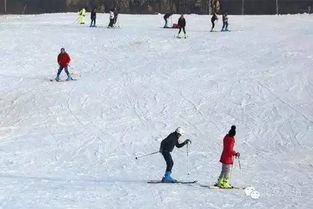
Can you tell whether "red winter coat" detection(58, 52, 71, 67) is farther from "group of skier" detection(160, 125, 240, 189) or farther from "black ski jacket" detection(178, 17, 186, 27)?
"group of skier" detection(160, 125, 240, 189)

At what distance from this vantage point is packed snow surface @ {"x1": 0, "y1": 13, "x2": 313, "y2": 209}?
558 inches

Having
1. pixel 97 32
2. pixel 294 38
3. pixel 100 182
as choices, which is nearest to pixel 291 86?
pixel 294 38

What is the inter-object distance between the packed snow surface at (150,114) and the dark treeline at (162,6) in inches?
904

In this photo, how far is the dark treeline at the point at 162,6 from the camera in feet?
208

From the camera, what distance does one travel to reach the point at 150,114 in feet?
75.7

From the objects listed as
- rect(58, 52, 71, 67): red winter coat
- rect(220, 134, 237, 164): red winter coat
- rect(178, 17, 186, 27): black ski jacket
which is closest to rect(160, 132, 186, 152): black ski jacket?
rect(220, 134, 237, 164): red winter coat

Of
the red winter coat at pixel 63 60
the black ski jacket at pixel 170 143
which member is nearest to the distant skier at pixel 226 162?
the black ski jacket at pixel 170 143

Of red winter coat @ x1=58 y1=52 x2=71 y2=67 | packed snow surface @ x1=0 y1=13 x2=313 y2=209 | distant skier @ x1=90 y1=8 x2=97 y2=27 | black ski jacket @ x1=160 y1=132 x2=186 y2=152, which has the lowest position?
packed snow surface @ x1=0 y1=13 x2=313 y2=209

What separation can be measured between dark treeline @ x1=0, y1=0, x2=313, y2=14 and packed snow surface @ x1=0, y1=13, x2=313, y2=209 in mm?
22970

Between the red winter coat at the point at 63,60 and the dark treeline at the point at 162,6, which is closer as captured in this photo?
the red winter coat at the point at 63,60

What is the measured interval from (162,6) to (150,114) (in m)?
46.8

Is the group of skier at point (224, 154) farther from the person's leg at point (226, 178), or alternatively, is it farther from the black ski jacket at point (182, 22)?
the black ski jacket at point (182, 22)

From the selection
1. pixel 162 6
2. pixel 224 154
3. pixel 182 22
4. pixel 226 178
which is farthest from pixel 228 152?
pixel 162 6

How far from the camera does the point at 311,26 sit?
40.9 m
